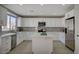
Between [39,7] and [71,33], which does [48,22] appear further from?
[71,33]

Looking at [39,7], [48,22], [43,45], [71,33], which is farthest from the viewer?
[48,22]

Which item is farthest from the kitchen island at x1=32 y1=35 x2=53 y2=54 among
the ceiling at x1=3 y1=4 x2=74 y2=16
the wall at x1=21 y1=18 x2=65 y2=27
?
the wall at x1=21 y1=18 x2=65 y2=27

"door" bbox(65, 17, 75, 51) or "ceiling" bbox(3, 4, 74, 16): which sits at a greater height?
"ceiling" bbox(3, 4, 74, 16)

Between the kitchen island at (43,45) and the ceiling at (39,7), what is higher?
the ceiling at (39,7)

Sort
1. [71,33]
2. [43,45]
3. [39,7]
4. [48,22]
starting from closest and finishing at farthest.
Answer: [43,45], [71,33], [39,7], [48,22]

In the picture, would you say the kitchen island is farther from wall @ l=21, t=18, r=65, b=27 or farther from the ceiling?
wall @ l=21, t=18, r=65, b=27

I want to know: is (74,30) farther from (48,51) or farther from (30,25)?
(30,25)

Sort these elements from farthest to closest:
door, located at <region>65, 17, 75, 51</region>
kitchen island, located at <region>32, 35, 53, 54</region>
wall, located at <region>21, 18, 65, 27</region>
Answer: wall, located at <region>21, 18, 65, 27</region>
door, located at <region>65, 17, 75, 51</region>
kitchen island, located at <region>32, 35, 53, 54</region>

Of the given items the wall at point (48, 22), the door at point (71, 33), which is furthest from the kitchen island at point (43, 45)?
the wall at point (48, 22)

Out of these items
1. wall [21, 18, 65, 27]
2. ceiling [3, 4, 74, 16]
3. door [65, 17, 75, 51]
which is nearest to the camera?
door [65, 17, 75, 51]

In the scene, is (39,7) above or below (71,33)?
above

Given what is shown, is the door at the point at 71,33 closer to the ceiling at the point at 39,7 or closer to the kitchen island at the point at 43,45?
the ceiling at the point at 39,7

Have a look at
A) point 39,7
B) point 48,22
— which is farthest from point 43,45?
point 48,22
